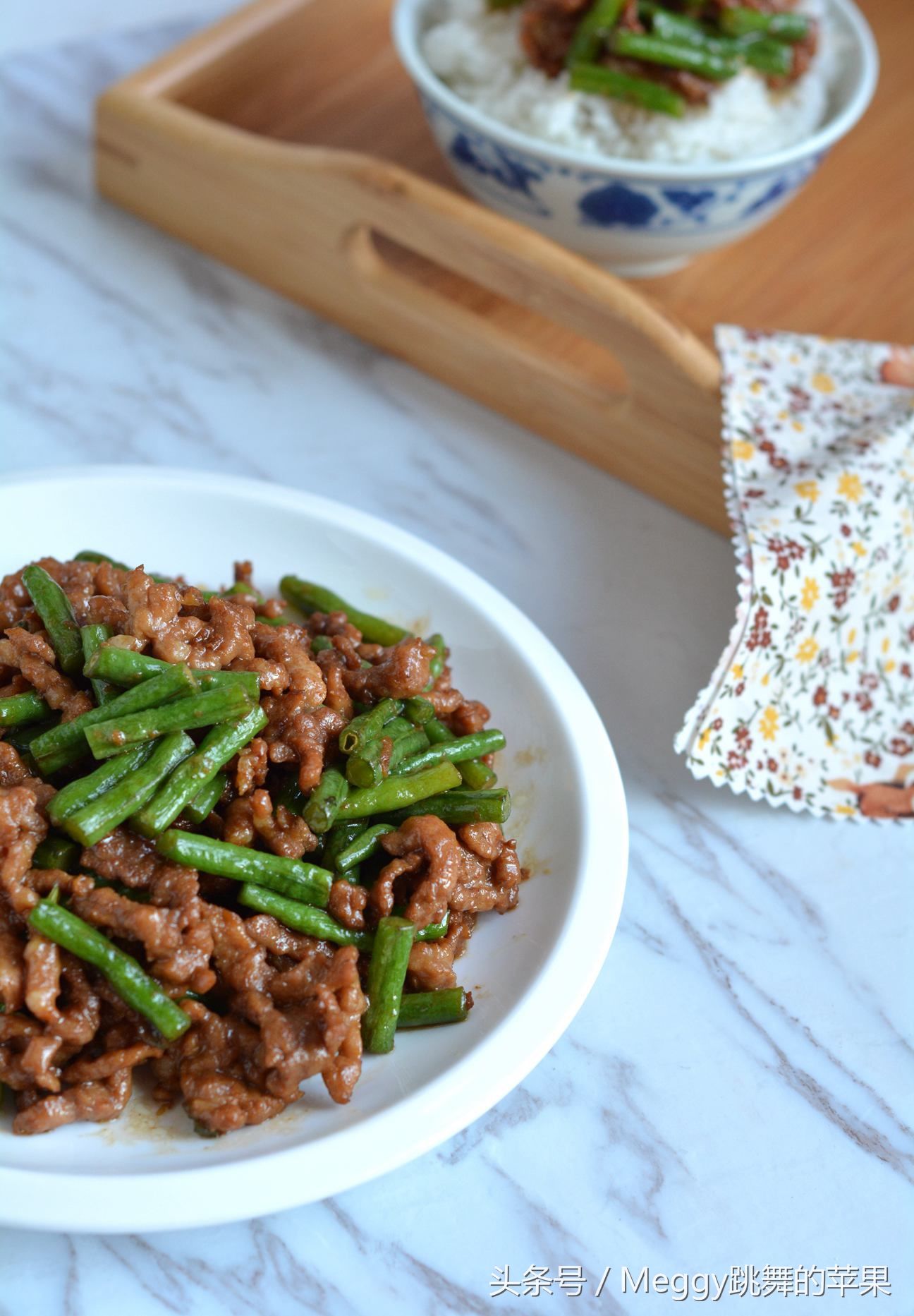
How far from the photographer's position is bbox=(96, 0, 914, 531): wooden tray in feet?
9.84

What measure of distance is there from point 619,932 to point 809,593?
82cm

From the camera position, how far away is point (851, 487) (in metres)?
2.74

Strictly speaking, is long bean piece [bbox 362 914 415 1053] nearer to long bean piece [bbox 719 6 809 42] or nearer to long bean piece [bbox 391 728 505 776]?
long bean piece [bbox 391 728 505 776]

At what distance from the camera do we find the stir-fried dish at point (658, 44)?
10.4 feet

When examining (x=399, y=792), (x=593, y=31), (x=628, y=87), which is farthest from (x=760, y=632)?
A: (x=593, y=31)

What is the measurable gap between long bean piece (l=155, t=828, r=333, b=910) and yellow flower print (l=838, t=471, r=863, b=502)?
1474mm

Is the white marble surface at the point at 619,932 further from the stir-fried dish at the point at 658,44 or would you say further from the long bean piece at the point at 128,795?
A: the stir-fried dish at the point at 658,44

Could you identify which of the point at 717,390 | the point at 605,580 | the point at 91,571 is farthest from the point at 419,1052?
the point at 717,390

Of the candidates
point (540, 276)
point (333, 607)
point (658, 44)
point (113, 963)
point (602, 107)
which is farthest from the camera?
point (602, 107)

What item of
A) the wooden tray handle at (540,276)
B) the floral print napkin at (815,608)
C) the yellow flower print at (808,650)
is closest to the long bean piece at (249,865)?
the floral print napkin at (815,608)

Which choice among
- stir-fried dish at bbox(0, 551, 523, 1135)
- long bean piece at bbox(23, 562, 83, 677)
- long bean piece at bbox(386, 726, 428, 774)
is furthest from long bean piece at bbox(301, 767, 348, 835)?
long bean piece at bbox(23, 562, 83, 677)

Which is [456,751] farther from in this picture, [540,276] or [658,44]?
[658,44]

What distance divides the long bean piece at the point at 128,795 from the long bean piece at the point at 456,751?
36 centimetres

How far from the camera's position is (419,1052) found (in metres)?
1.85
